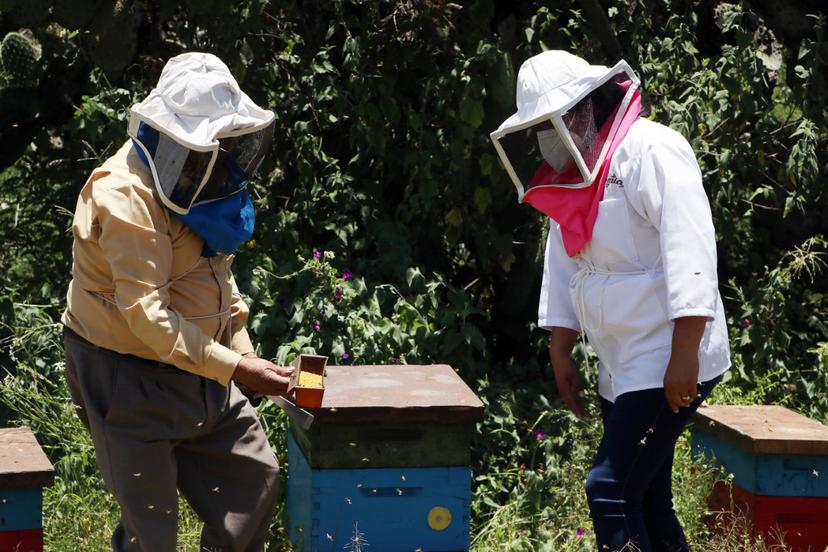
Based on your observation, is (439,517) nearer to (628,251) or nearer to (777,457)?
(628,251)

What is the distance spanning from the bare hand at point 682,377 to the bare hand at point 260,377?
0.79 metres

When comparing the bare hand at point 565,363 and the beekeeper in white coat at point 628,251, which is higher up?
the beekeeper in white coat at point 628,251

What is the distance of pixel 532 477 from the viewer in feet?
12.0

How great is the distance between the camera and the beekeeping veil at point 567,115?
2.29m

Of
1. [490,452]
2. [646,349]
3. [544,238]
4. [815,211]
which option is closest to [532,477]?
[490,452]

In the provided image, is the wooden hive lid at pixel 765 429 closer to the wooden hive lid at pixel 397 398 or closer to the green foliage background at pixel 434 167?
the green foliage background at pixel 434 167

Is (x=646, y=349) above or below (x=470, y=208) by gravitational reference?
above

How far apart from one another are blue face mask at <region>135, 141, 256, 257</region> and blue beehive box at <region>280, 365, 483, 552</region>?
1.71 feet

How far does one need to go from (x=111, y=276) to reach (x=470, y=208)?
7.56 feet

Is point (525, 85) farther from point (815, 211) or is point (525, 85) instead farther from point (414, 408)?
point (815, 211)

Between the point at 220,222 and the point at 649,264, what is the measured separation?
906 mm

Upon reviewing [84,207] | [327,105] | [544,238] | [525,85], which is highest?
[525,85]

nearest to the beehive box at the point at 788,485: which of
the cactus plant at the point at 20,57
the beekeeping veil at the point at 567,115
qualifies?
the beekeeping veil at the point at 567,115

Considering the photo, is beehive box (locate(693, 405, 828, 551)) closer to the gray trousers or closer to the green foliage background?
the green foliage background
